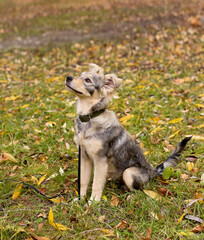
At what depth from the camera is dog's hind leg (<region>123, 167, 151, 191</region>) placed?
10.6ft

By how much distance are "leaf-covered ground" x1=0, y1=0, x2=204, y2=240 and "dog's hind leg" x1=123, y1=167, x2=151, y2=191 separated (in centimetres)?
11

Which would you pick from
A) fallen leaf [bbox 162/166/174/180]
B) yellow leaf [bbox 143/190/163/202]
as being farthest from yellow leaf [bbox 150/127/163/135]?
yellow leaf [bbox 143/190/163/202]

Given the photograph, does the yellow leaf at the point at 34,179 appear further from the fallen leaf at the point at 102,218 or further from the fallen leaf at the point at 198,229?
the fallen leaf at the point at 198,229

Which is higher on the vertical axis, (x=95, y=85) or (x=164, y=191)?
(x=95, y=85)

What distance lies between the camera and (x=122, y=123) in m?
5.06

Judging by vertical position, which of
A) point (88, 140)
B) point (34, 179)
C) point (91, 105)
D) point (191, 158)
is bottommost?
point (34, 179)

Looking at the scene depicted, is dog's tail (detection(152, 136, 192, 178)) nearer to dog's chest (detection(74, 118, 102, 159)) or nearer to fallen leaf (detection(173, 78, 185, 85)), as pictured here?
dog's chest (detection(74, 118, 102, 159))

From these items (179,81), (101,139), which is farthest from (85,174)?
(179,81)

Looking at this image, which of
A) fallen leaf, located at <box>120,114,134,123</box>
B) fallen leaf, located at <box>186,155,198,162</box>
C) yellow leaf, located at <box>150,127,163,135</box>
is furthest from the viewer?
fallen leaf, located at <box>120,114,134,123</box>

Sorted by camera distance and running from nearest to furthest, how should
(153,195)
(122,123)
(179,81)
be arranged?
1. (153,195)
2. (122,123)
3. (179,81)

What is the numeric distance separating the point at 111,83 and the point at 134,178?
4.00ft

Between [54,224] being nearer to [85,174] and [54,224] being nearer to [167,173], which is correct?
[85,174]

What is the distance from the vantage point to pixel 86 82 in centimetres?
310

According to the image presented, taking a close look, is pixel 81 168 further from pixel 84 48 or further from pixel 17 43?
pixel 17 43
